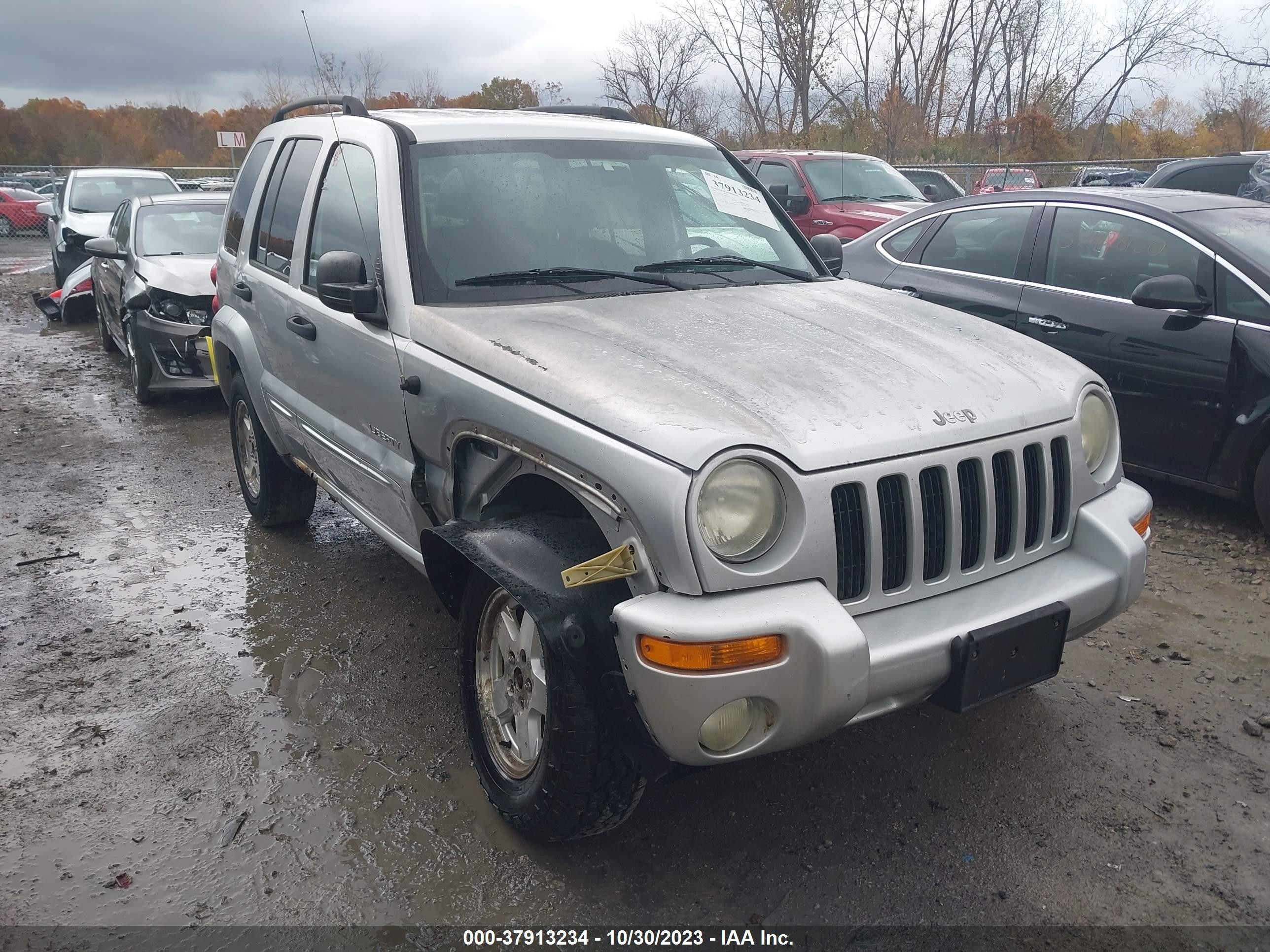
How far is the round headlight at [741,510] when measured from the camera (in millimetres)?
2264

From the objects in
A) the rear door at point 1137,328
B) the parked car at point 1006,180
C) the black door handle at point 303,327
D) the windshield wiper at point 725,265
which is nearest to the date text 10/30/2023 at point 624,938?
the windshield wiper at point 725,265

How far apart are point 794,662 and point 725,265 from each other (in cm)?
192

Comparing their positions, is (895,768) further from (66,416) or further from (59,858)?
(66,416)

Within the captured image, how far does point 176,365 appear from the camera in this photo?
8.01 m

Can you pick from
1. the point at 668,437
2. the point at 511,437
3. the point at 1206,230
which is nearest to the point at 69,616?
the point at 511,437

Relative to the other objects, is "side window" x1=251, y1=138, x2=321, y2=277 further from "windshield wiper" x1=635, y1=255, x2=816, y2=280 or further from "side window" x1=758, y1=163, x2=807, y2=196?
"side window" x1=758, y1=163, x2=807, y2=196

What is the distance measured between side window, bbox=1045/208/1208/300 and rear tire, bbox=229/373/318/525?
4.27 meters

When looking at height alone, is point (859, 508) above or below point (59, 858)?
above

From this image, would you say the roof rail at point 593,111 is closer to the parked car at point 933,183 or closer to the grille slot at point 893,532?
the grille slot at point 893,532

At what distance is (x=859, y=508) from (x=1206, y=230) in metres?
3.76

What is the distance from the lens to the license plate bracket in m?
2.46

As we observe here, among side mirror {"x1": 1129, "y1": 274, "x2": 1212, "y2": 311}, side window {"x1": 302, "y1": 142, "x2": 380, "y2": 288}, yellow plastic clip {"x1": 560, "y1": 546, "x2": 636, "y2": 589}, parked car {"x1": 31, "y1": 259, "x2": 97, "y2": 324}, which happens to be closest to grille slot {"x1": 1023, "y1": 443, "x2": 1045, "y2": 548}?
yellow plastic clip {"x1": 560, "y1": 546, "x2": 636, "y2": 589}

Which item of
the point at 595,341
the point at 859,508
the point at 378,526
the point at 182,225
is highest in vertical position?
the point at 182,225

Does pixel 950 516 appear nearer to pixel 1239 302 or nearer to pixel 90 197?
pixel 1239 302
